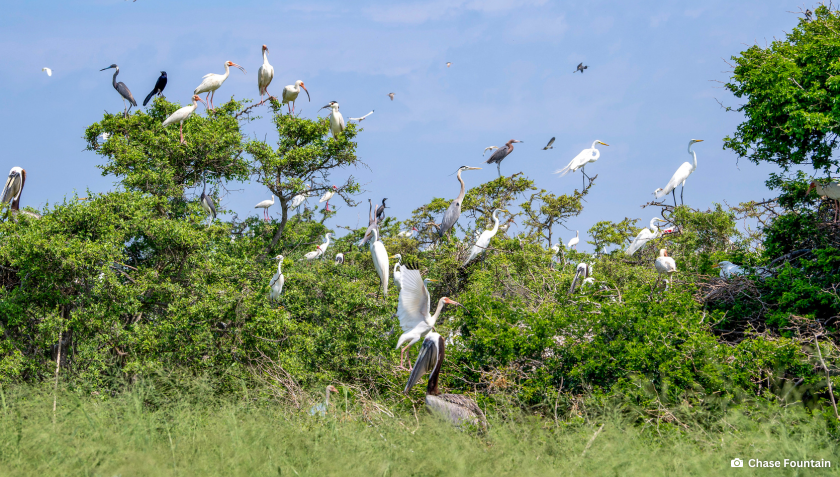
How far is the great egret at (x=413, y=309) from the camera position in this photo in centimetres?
575

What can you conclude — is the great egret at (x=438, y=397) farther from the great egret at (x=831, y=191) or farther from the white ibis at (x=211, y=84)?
the white ibis at (x=211, y=84)

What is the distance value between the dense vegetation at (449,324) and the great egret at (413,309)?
35cm

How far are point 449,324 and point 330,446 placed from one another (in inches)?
134

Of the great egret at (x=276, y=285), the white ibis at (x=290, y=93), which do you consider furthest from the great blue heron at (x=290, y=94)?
the great egret at (x=276, y=285)

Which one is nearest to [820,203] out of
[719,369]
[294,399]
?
[719,369]

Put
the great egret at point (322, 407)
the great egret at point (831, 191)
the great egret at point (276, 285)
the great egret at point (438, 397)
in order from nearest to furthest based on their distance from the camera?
the great egret at point (322, 407) < the great egret at point (438, 397) < the great egret at point (831, 191) < the great egret at point (276, 285)

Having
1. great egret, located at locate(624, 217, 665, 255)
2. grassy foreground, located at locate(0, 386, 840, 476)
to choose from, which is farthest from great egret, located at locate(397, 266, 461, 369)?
great egret, located at locate(624, 217, 665, 255)

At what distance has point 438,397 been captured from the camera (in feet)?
15.7

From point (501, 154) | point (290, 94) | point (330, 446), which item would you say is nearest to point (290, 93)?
point (290, 94)

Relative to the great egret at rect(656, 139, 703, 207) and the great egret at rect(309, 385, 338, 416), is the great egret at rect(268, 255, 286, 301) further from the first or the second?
the great egret at rect(656, 139, 703, 207)

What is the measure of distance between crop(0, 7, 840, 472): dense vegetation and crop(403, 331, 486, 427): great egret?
0.67 ft

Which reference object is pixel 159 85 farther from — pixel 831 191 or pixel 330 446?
pixel 831 191

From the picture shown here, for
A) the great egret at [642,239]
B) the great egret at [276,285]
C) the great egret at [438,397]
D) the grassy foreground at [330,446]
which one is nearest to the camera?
the grassy foreground at [330,446]

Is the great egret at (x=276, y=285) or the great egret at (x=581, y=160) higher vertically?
the great egret at (x=581, y=160)
